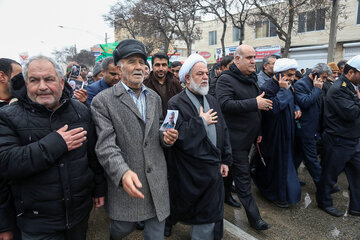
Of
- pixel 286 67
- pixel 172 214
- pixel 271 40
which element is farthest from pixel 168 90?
pixel 271 40

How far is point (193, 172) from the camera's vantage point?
2260 millimetres

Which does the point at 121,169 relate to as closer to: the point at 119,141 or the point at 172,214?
the point at 119,141

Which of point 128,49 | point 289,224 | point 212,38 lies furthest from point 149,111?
point 212,38

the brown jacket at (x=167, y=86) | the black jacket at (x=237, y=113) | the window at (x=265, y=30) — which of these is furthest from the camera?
the window at (x=265, y=30)

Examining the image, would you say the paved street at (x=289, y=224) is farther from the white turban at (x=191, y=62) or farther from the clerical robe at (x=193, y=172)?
the white turban at (x=191, y=62)

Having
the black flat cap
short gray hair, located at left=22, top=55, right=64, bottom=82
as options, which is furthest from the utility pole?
short gray hair, located at left=22, top=55, right=64, bottom=82

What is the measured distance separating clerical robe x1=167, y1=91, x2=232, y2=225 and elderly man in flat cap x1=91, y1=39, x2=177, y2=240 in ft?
0.68

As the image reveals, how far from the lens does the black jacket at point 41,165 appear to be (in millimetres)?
1539

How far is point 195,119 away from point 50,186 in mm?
1241

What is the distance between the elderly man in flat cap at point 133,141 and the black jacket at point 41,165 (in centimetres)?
22

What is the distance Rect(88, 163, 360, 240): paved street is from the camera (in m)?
2.91

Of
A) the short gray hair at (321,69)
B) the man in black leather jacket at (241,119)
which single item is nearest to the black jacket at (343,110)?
the short gray hair at (321,69)

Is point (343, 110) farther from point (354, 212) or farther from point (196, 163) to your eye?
point (196, 163)

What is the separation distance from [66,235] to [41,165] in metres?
0.65
